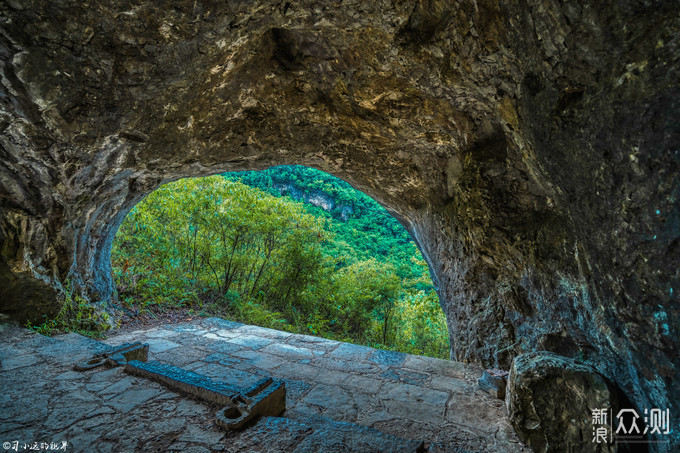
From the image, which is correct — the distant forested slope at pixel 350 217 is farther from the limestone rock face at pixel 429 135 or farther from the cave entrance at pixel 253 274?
the limestone rock face at pixel 429 135

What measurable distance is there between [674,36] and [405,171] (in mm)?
3561

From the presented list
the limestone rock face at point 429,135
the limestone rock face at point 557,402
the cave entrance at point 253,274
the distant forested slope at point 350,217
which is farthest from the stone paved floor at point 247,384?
the distant forested slope at point 350,217

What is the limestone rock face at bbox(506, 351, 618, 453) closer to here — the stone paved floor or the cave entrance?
the stone paved floor

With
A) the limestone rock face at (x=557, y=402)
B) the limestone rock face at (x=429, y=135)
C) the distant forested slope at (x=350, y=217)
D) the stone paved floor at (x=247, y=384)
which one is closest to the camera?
the limestone rock face at (x=429, y=135)

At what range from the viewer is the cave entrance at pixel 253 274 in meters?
6.31

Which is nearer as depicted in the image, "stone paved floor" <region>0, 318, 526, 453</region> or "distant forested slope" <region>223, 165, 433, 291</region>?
"stone paved floor" <region>0, 318, 526, 453</region>

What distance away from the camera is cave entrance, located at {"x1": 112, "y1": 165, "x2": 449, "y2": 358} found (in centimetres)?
631

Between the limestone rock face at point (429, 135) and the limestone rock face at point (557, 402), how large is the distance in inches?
9.6

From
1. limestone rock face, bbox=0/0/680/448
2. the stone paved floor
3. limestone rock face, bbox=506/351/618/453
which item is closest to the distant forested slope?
limestone rock face, bbox=0/0/680/448

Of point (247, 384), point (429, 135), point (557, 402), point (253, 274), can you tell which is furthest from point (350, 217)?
point (557, 402)

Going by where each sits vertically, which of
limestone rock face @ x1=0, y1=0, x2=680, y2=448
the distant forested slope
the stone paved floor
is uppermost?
the distant forested slope

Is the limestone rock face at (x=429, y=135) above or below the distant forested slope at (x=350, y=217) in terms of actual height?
below

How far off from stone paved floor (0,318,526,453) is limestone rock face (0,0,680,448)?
101 cm

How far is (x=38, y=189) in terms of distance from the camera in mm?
3645
